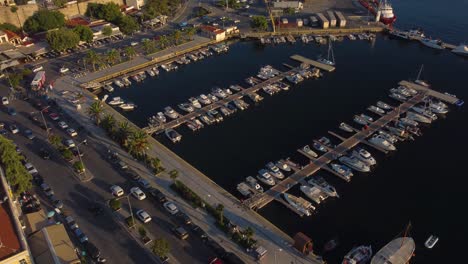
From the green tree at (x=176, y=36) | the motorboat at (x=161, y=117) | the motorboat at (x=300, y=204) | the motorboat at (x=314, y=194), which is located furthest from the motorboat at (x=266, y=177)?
the green tree at (x=176, y=36)

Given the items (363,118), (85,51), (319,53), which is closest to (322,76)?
(319,53)

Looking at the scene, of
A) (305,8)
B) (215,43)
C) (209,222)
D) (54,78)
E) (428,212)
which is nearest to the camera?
(209,222)

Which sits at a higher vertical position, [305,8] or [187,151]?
[305,8]

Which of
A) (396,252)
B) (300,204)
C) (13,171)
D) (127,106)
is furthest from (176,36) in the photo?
(396,252)

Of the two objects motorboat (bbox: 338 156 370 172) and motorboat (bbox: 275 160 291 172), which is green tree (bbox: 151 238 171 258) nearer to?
motorboat (bbox: 275 160 291 172)

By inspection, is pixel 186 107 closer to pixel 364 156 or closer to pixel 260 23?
pixel 364 156

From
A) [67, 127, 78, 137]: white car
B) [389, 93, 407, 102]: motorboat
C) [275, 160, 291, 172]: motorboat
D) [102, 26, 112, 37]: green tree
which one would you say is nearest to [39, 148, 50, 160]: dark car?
[67, 127, 78, 137]: white car

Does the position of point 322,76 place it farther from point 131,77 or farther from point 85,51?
point 85,51
